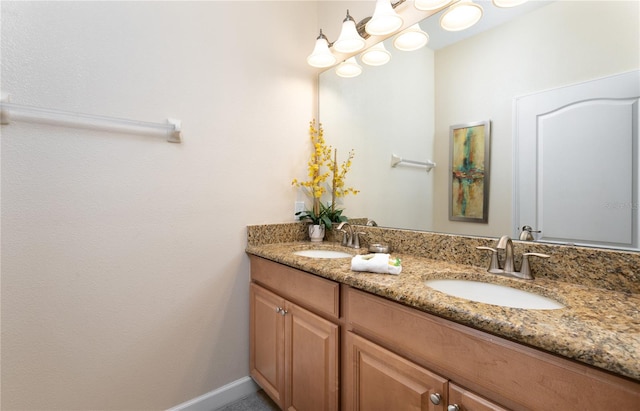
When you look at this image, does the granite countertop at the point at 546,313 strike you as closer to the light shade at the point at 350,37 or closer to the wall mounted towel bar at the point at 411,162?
the wall mounted towel bar at the point at 411,162

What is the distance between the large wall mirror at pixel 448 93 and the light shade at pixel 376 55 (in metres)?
0.03

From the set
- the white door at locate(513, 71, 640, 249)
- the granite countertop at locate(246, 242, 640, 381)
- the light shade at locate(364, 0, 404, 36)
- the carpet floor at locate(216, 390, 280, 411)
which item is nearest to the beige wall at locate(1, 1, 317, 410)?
the carpet floor at locate(216, 390, 280, 411)

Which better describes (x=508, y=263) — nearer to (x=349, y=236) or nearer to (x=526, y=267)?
(x=526, y=267)

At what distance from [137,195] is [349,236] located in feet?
3.66

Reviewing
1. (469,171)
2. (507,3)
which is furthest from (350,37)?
(469,171)

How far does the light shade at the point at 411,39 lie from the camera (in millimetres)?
1433

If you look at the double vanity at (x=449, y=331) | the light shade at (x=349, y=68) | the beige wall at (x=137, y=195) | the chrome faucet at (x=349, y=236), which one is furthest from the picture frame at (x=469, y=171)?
the beige wall at (x=137, y=195)

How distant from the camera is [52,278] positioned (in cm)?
121

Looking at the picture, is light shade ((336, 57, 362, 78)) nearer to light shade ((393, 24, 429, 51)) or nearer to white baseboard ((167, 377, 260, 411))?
light shade ((393, 24, 429, 51))

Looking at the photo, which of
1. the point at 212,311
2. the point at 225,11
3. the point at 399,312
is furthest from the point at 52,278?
the point at 225,11

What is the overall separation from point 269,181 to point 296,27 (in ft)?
3.41

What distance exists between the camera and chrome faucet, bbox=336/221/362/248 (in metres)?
1.70

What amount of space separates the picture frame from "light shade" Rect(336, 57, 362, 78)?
2.47ft

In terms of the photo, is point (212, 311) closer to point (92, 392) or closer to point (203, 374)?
point (203, 374)
